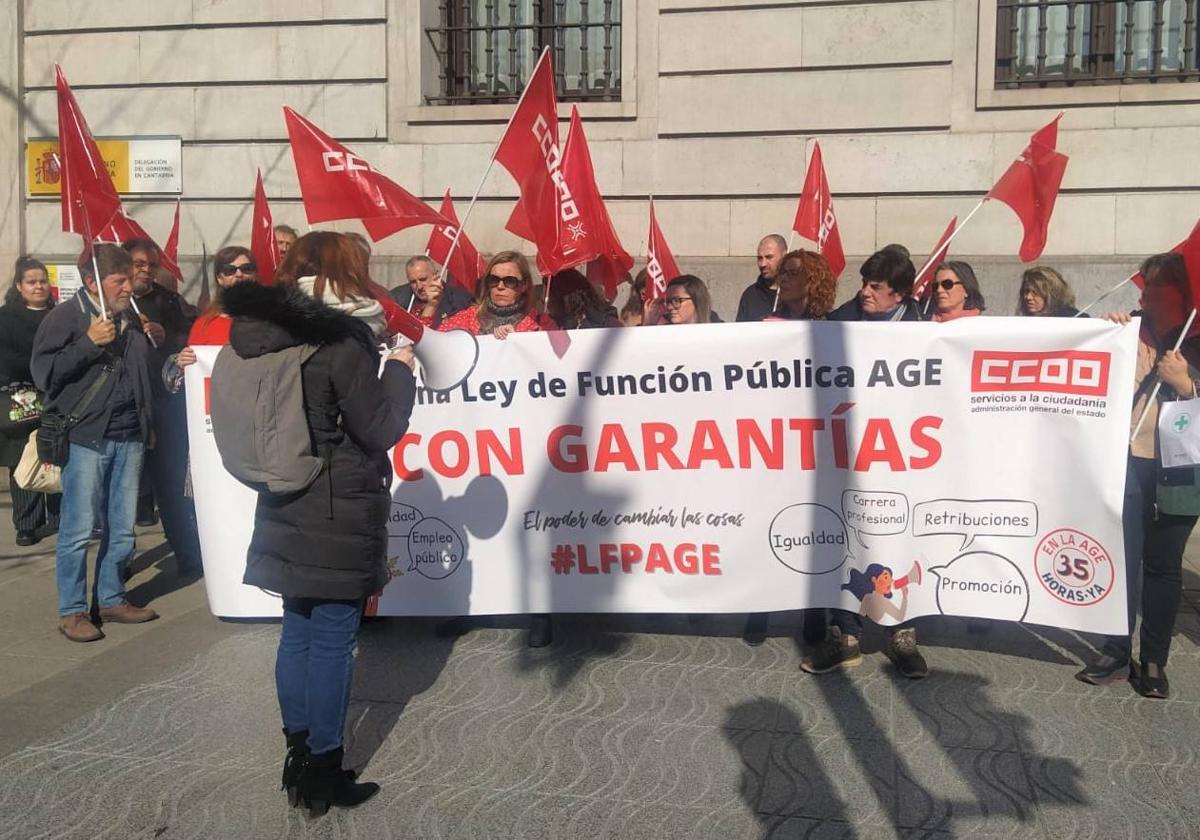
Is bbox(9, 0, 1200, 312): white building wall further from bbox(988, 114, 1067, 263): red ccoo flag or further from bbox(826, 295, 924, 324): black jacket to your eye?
bbox(826, 295, 924, 324): black jacket

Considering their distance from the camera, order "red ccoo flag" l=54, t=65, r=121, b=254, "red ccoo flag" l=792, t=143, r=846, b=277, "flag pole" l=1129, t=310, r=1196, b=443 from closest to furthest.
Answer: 1. "flag pole" l=1129, t=310, r=1196, b=443
2. "red ccoo flag" l=54, t=65, r=121, b=254
3. "red ccoo flag" l=792, t=143, r=846, b=277

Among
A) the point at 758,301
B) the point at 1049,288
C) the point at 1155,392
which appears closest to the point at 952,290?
the point at 1049,288

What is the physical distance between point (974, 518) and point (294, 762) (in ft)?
9.14

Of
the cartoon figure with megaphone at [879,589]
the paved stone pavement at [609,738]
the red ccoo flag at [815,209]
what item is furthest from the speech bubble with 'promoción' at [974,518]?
the red ccoo flag at [815,209]

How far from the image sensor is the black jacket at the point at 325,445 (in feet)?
11.2

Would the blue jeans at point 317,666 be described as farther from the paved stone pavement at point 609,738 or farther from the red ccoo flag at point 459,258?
the red ccoo flag at point 459,258

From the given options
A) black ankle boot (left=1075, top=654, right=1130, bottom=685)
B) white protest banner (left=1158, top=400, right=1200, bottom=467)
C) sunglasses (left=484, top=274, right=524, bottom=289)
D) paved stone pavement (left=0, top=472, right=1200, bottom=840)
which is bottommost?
paved stone pavement (left=0, top=472, right=1200, bottom=840)

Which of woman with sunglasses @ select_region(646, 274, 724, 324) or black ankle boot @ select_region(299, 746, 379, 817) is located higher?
woman with sunglasses @ select_region(646, 274, 724, 324)

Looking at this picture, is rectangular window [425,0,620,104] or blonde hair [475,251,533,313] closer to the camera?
blonde hair [475,251,533,313]

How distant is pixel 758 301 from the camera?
22.7ft

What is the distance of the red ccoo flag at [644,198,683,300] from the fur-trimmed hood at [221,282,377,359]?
423 centimetres

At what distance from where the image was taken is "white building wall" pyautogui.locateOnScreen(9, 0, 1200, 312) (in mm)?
9406

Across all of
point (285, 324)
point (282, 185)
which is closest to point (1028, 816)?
point (285, 324)

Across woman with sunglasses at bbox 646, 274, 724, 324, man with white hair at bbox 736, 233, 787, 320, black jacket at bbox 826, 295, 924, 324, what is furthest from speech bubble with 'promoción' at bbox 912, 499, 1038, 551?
man with white hair at bbox 736, 233, 787, 320
